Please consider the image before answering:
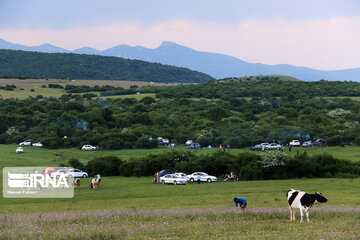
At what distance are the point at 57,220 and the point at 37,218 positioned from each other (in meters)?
1.20

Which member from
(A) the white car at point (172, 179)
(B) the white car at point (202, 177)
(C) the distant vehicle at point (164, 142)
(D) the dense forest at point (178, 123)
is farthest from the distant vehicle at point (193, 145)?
(A) the white car at point (172, 179)

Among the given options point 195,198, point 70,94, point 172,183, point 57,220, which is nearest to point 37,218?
point 57,220

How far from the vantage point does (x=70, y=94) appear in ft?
612

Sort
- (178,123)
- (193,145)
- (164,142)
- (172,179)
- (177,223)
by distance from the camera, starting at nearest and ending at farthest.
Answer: (177,223), (172,179), (193,145), (164,142), (178,123)

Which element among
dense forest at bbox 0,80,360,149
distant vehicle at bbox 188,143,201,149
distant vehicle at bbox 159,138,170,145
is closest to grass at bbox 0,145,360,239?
distant vehicle at bbox 188,143,201,149

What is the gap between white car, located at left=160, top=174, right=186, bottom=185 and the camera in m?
44.6

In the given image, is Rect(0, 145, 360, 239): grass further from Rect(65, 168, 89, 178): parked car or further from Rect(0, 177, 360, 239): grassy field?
Rect(65, 168, 89, 178): parked car

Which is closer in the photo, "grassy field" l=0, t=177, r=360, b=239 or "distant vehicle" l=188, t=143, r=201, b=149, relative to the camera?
"grassy field" l=0, t=177, r=360, b=239

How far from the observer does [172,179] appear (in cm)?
4462

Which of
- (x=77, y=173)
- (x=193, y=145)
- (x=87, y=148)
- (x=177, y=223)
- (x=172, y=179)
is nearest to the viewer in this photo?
(x=177, y=223)

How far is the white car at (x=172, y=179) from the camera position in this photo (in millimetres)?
44616

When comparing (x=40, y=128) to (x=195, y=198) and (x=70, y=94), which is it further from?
(x=70, y=94)

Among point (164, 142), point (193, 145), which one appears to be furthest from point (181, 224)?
point (164, 142)

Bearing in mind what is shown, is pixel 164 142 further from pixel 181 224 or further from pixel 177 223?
pixel 181 224
